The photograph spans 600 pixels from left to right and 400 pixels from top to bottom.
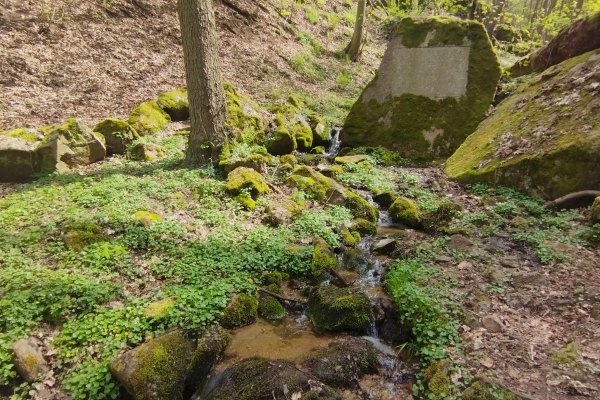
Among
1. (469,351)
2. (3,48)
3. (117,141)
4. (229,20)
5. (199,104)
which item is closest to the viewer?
(469,351)

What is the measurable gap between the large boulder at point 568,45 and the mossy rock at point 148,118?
9849 millimetres

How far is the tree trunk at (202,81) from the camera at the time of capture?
6973mm

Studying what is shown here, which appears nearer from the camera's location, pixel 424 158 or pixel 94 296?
pixel 94 296

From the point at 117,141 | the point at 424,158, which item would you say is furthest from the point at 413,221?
the point at 117,141

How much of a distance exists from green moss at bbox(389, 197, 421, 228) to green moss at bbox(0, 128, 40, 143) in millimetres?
6841

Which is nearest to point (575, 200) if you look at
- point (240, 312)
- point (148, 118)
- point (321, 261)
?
point (321, 261)

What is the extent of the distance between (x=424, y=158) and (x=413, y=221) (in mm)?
3743

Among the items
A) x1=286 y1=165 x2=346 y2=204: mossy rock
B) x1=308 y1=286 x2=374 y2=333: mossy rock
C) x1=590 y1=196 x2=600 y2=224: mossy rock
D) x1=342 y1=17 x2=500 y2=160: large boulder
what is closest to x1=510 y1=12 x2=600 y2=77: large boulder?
x1=342 y1=17 x2=500 y2=160: large boulder

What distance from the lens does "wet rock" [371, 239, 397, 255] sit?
5.82 meters

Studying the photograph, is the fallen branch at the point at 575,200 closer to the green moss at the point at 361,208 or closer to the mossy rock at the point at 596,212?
the mossy rock at the point at 596,212

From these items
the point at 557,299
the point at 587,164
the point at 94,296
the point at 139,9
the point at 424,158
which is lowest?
the point at 94,296

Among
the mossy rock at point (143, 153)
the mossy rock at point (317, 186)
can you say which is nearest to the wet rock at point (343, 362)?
the mossy rock at point (317, 186)

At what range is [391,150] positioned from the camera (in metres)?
10.2

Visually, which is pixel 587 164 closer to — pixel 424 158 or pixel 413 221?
pixel 413 221
